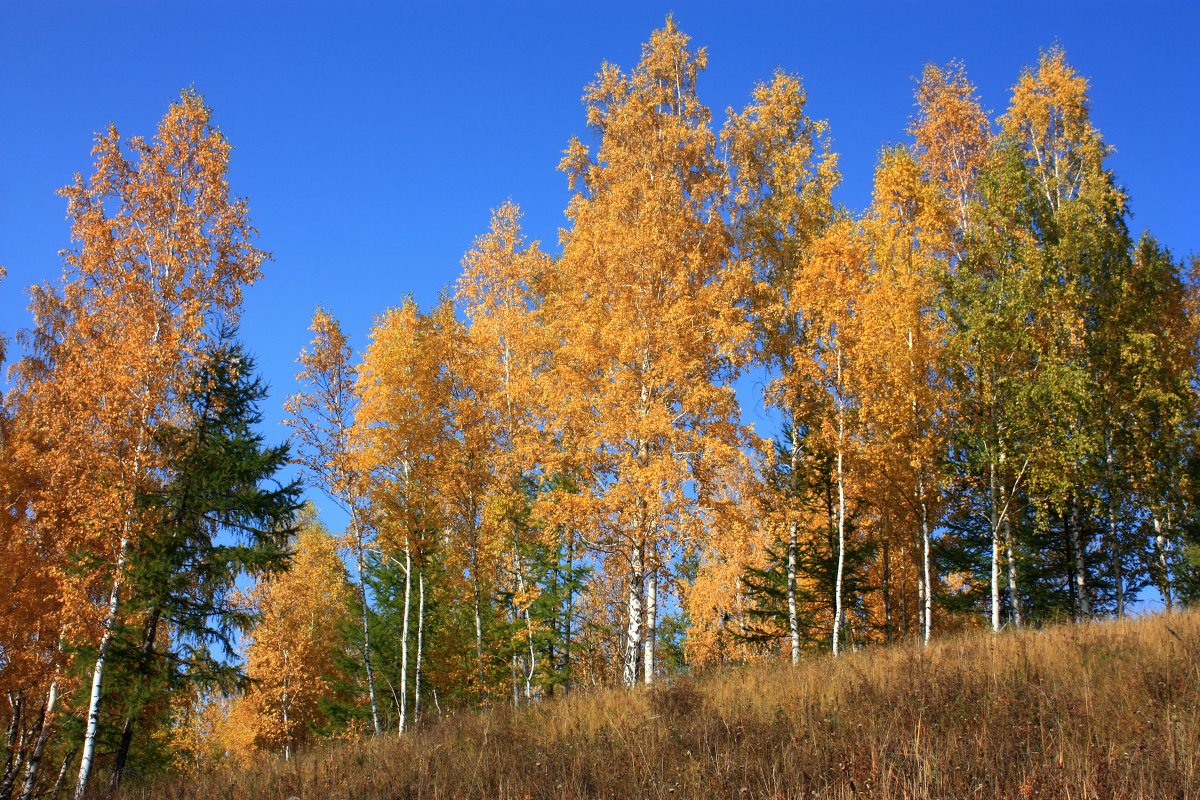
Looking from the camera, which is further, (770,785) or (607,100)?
(607,100)

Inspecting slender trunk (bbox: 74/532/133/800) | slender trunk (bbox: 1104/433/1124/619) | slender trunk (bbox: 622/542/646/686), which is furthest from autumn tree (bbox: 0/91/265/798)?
slender trunk (bbox: 1104/433/1124/619)

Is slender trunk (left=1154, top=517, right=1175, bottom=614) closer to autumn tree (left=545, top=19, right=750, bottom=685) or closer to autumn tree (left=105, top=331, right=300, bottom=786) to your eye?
autumn tree (left=545, top=19, right=750, bottom=685)

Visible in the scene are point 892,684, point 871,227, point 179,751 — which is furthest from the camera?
point 179,751

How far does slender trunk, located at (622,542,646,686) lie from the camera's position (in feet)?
45.1

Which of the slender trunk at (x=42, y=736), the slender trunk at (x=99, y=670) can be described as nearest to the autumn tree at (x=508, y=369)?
the slender trunk at (x=99, y=670)

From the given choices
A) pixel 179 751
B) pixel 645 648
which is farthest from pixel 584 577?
pixel 179 751

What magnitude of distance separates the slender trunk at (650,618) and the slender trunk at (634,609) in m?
0.17

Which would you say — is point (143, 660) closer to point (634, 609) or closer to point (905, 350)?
point (634, 609)

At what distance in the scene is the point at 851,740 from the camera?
6.27m

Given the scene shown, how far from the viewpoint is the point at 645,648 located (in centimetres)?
1373

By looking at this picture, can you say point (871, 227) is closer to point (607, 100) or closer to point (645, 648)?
point (607, 100)

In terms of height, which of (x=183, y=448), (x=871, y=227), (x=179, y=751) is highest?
(x=871, y=227)

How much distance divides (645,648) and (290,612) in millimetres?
19435

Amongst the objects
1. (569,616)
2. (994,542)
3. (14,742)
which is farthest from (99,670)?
(994,542)
